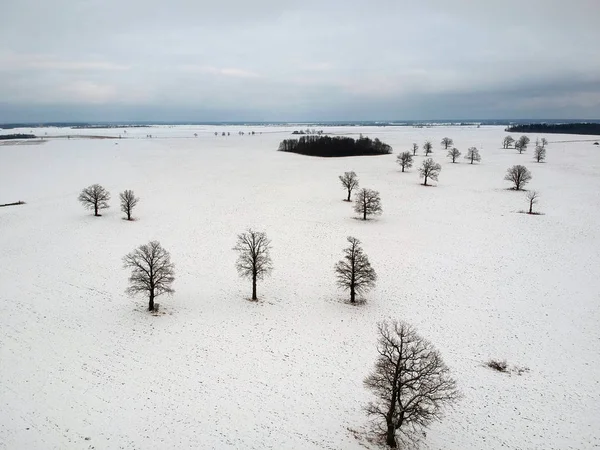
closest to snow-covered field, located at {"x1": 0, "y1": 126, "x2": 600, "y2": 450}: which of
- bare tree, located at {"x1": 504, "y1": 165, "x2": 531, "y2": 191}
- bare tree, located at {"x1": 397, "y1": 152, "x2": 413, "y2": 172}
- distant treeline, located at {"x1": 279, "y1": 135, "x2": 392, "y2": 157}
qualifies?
bare tree, located at {"x1": 504, "y1": 165, "x2": 531, "y2": 191}

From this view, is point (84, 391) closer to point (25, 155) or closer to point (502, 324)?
point (502, 324)

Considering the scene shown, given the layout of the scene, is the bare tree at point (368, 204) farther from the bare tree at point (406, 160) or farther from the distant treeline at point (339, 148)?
the distant treeline at point (339, 148)

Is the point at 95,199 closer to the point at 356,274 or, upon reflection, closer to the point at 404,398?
the point at 356,274

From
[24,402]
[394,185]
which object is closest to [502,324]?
[24,402]

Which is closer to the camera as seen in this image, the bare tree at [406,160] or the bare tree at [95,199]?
the bare tree at [95,199]

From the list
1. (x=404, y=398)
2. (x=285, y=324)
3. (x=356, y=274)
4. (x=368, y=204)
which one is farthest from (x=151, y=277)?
(x=368, y=204)

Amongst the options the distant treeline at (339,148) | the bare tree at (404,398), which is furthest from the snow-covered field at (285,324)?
the distant treeline at (339,148)

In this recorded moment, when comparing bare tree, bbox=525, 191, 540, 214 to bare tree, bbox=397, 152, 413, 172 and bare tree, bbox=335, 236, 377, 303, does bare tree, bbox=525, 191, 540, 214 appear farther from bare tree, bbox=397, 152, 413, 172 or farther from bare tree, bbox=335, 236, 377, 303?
bare tree, bbox=335, 236, 377, 303

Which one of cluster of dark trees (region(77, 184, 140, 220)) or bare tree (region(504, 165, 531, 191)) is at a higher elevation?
bare tree (region(504, 165, 531, 191))

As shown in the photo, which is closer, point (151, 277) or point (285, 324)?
point (285, 324)

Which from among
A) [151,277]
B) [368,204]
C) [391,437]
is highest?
[368,204]
